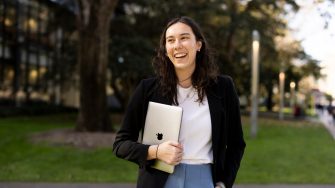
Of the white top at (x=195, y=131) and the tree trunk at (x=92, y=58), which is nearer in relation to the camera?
the white top at (x=195, y=131)

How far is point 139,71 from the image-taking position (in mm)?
28156

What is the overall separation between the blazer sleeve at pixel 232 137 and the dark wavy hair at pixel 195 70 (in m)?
0.12

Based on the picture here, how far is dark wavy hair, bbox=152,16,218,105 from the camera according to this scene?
7.82 feet

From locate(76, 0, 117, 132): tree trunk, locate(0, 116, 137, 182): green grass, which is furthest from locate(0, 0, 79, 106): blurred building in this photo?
locate(0, 116, 137, 182): green grass

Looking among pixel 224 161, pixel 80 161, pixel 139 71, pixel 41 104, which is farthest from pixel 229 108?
pixel 41 104

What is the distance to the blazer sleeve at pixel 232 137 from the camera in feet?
8.00

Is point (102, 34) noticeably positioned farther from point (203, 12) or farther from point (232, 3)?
point (232, 3)

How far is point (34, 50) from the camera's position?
36.6m

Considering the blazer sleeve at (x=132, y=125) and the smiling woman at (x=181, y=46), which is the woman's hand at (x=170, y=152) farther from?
the smiling woman at (x=181, y=46)

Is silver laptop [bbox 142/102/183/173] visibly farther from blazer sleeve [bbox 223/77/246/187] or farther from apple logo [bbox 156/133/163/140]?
blazer sleeve [bbox 223/77/246/187]

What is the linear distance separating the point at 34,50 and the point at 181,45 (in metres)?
35.6

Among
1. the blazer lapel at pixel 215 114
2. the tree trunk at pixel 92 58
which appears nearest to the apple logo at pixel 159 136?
the blazer lapel at pixel 215 114

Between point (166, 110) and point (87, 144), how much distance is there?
1242cm

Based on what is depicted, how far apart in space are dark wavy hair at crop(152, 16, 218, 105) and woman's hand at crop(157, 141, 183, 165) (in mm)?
243
